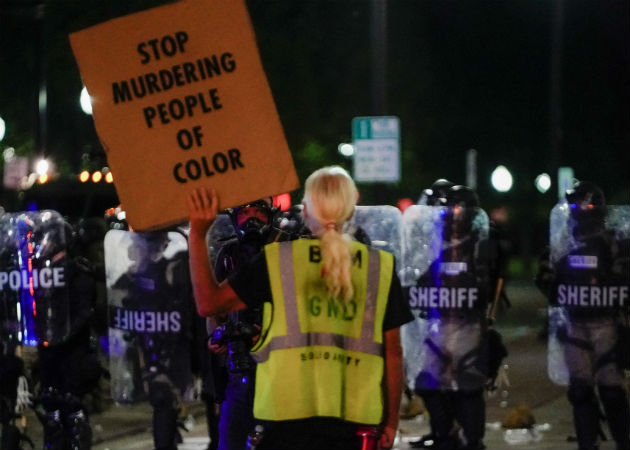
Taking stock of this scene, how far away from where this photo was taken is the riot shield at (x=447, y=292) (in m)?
9.62

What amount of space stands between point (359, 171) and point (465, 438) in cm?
592

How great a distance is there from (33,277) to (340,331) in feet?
16.9

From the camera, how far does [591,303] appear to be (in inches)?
368

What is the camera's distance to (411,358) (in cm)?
Answer: 975

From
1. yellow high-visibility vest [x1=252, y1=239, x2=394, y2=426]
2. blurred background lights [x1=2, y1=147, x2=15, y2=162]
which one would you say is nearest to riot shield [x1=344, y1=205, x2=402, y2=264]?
yellow high-visibility vest [x1=252, y1=239, x2=394, y2=426]

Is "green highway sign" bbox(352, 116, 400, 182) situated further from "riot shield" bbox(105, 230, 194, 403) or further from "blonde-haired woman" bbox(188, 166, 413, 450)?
"blonde-haired woman" bbox(188, 166, 413, 450)

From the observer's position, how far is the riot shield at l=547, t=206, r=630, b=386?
9344 mm

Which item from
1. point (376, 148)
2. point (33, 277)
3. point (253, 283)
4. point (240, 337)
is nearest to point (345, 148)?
point (376, 148)

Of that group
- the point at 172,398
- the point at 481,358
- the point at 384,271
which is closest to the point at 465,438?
the point at 481,358

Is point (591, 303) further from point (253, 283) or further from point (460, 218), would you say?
point (253, 283)

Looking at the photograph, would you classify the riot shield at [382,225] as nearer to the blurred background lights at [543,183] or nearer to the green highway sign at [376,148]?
the green highway sign at [376,148]

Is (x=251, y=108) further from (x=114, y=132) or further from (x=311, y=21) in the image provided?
(x=311, y=21)

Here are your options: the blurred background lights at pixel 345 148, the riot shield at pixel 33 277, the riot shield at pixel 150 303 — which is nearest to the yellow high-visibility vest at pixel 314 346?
the riot shield at pixel 150 303

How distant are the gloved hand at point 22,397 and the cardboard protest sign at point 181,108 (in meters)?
4.78
